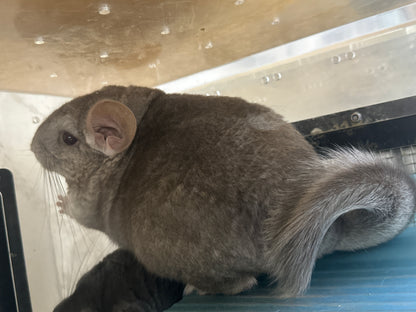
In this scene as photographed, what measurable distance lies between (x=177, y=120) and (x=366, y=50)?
98cm

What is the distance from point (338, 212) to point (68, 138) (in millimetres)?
993

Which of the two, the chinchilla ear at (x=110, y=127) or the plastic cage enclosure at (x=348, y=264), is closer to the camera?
the plastic cage enclosure at (x=348, y=264)

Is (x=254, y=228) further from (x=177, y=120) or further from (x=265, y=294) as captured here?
(x=177, y=120)

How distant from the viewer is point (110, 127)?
52.4 inches

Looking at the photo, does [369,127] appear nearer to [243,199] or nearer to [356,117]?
[356,117]

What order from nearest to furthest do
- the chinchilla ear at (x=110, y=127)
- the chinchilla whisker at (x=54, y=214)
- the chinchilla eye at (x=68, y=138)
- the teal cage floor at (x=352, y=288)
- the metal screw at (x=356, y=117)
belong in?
the teal cage floor at (x=352, y=288) < the chinchilla ear at (x=110, y=127) < the chinchilla eye at (x=68, y=138) < the chinchilla whisker at (x=54, y=214) < the metal screw at (x=356, y=117)

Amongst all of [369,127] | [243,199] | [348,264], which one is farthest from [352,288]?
[369,127]

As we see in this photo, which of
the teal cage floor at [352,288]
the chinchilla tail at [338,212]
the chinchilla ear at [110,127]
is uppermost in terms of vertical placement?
the chinchilla ear at [110,127]

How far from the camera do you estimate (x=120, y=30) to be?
4.75ft

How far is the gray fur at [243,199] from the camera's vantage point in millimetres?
1009

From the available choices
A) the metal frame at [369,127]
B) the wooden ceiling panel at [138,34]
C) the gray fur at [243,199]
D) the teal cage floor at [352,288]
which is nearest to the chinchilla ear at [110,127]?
the gray fur at [243,199]

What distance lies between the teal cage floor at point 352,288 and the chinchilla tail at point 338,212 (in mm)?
58

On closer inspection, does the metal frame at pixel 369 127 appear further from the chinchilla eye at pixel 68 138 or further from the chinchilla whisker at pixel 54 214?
the chinchilla whisker at pixel 54 214

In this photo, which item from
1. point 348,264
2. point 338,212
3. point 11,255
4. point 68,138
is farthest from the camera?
point 68,138
